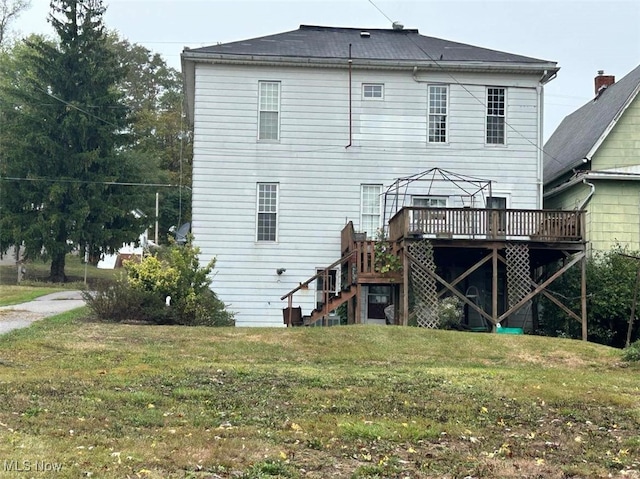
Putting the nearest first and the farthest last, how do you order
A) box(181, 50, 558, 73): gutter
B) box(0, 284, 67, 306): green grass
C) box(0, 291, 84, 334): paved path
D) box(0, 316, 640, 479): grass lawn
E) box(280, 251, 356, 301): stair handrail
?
1. box(0, 316, 640, 479): grass lawn
2. box(0, 291, 84, 334): paved path
3. box(280, 251, 356, 301): stair handrail
4. box(181, 50, 558, 73): gutter
5. box(0, 284, 67, 306): green grass

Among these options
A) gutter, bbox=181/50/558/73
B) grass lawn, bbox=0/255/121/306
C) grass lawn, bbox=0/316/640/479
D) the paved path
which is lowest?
grass lawn, bbox=0/316/640/479

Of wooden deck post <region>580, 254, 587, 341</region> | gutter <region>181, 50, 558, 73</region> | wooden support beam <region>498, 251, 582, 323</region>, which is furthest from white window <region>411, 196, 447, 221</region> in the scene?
wooden deck post <region>580, 254, 587, 341</region>

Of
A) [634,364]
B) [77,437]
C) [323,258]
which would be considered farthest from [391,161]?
[77,437]

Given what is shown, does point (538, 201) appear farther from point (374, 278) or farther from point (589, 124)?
point (374, 278)

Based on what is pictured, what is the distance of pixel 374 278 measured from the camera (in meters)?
19.2

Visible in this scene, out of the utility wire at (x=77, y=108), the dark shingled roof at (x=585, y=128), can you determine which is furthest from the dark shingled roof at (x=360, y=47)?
the utility wire at (x=77, y=108)

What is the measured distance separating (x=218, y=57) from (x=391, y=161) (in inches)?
230

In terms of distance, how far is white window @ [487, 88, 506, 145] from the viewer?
2272 centimetres

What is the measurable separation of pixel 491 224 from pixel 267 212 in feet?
21.9

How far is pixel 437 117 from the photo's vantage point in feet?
74.4

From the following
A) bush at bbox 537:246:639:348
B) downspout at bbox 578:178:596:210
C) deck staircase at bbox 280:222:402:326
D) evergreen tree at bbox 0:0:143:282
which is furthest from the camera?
evergreen tree at bbox 0:0:143:282

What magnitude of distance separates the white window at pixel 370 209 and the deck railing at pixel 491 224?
9.88ft

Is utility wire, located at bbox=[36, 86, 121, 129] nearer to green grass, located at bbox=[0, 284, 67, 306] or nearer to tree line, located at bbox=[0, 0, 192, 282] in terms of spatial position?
tree line, located at bbox=[0, 0, 192, 282]

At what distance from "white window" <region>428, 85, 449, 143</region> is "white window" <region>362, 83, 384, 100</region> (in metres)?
1.49
